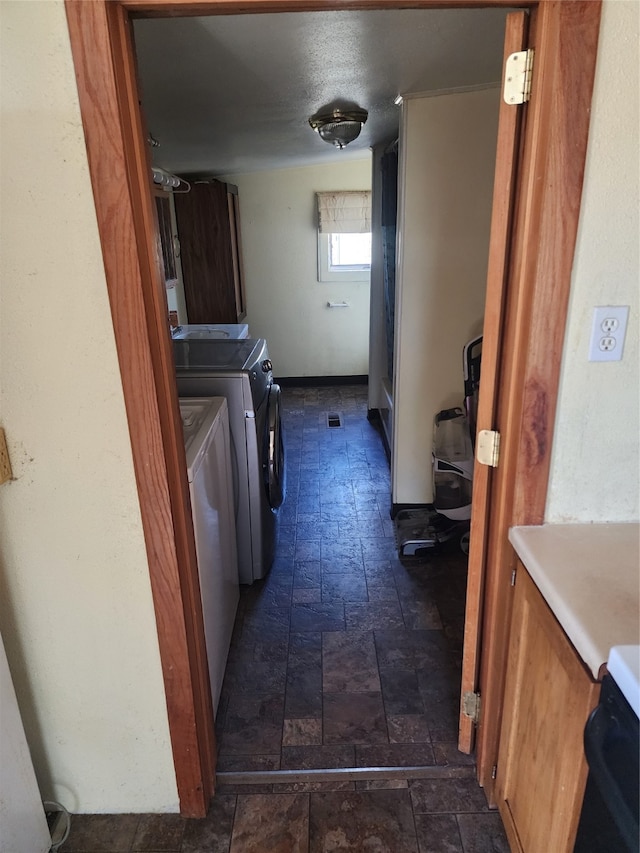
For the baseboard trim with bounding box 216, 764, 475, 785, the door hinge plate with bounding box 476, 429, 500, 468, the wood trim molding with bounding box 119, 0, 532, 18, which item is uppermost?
the wood trim molding with bounding box 119, 0, 532, 18

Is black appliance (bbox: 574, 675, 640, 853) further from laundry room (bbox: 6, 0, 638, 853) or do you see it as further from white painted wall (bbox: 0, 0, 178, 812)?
white painted wall (bbox: 0, 0, 178, 812)

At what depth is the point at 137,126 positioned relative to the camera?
3.64 ft

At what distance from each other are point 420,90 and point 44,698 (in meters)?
2.61

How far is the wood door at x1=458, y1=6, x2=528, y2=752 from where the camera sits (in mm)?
1159

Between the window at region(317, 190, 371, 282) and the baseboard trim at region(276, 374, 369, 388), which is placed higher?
the window at region(317, 190, 371, 282)

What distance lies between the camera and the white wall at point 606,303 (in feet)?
3.38

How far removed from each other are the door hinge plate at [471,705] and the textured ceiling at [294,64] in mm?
1873

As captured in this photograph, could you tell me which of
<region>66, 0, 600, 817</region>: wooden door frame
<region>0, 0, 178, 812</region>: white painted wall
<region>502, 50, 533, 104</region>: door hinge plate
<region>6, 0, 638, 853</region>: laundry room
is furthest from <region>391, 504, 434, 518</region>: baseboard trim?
<region>502, 50, 533, 104</region>: door hinge plate

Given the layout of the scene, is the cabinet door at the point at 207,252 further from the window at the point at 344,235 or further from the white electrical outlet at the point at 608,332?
the white electrical outlet at the point at 608,332

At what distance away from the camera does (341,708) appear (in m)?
1.92

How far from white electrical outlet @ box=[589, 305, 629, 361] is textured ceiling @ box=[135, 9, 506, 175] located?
3.07 feet

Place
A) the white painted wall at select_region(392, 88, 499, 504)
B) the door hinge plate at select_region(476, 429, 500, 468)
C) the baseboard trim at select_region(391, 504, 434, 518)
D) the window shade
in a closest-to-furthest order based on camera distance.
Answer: the door hinge plate at select_region(476, 429, 500, 468), the white painted wall at select_region(392, 88, 499, 504), the baseboard trim at select_region(391, 504, 434, 518), the window shade

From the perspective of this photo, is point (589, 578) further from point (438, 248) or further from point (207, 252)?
point (207, 252)

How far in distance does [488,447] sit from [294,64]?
1.39 metres
